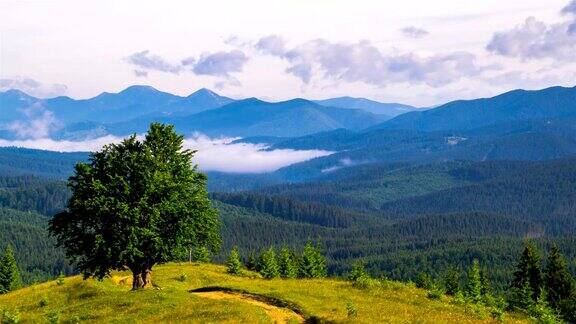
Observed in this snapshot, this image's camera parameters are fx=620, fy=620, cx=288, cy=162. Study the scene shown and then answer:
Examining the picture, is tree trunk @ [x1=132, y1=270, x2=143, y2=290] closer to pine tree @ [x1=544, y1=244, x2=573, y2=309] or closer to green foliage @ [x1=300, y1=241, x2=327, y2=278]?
pine tree @ [x1=544, y1=244, x2=573, y2=309]

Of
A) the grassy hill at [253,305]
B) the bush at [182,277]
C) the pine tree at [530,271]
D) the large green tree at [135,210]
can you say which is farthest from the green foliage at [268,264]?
Result: the large green tree at [135,210]

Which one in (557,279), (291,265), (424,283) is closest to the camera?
(557,279)

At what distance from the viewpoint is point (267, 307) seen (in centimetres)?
5309

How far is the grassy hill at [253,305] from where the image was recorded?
159ft

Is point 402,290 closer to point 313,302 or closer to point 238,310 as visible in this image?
point 313,302

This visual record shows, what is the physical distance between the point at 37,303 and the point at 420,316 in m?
42.1

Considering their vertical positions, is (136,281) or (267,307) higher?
(136,281)

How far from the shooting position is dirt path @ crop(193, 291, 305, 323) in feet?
161

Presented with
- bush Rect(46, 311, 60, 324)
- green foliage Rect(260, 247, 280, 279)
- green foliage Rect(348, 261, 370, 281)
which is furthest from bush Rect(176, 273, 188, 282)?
green foliage Rect(260, 247, 280, 279)

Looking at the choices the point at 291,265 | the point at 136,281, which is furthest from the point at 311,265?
the point at 136,281

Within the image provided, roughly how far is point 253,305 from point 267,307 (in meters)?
1.44

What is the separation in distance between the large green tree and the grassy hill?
4.38 m

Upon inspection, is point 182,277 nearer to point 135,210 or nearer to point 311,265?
point 135,210

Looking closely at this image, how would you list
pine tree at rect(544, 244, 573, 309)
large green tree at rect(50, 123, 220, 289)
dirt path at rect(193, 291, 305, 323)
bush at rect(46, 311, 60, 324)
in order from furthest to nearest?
1. pine tree at rect(544, 244, 573, 309)
2. large green tree at rect(50, 123, 220, 289)
3. bush at rect(46, 311, 60, 324)
4. dirt path at rect(193, 291, 305, 323)
